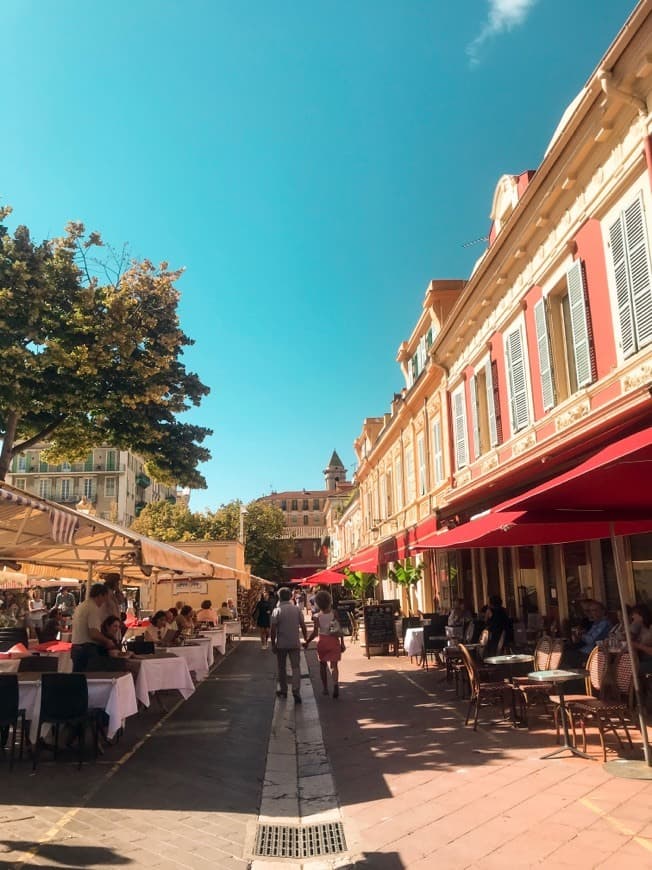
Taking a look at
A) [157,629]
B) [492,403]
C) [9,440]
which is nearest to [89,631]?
[157,629]

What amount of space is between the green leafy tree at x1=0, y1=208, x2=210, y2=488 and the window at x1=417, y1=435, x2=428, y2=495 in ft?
27.1

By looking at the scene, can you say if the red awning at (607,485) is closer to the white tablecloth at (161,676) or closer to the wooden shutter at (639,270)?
the wooden shutter at (639,270)

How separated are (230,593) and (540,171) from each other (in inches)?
828

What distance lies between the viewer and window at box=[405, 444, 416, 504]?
938 inches

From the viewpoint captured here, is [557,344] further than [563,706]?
Yes

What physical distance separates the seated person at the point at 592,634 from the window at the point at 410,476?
1407 centimetres

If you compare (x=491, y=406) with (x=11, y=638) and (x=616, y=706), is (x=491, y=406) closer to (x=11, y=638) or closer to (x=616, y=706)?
(x=616, y=706)

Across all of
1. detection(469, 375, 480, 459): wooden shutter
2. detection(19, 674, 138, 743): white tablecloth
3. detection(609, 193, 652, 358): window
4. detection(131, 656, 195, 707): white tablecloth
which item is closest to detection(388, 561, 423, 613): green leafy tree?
detection(469, 375, 480, 459): wooden shutter

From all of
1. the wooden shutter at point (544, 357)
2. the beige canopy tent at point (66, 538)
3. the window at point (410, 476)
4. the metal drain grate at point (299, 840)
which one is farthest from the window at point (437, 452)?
the metal drain grate at point (299, 840)

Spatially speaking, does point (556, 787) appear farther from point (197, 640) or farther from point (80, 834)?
point (197, 640)

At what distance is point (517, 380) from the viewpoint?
13102 mm

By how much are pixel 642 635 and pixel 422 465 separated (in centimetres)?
1419

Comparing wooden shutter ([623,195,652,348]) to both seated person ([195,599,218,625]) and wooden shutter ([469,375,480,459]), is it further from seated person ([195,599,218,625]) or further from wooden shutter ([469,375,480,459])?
seated person ([195,599,218,625])

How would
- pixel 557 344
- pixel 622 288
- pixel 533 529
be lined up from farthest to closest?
pixel 557 344
pixel 533 529
pixel 622 288
